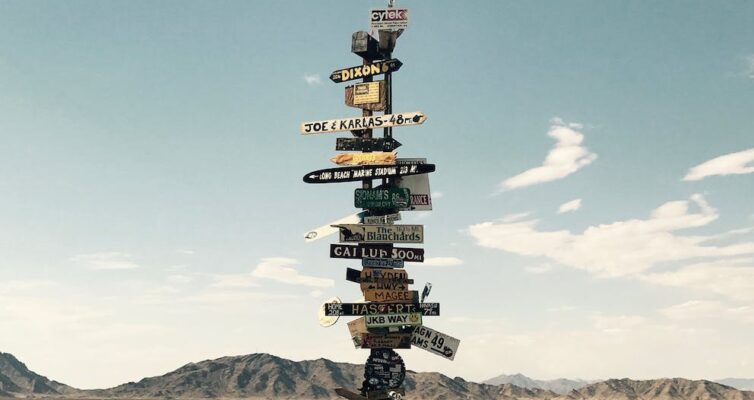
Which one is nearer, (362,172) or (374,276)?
(374,276)

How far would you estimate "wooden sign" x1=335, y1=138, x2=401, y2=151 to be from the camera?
31094 mm

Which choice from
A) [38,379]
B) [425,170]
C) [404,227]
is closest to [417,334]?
[404,227]

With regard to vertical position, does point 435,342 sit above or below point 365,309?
below

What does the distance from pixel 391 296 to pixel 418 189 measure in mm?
4636

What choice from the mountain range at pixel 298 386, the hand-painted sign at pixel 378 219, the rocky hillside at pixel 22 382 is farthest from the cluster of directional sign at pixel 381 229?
the rocky hillside at pixel 22 382

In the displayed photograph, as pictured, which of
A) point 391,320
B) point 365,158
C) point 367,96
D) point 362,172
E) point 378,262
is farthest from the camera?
point 367,96

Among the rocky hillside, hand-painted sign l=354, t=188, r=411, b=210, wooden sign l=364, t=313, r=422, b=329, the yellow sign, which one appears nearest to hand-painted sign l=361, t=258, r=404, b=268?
wooden sign l=364, t=313, r=422, b=329

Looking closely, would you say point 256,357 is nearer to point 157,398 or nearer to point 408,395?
point 157,398

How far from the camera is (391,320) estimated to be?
96.8ft

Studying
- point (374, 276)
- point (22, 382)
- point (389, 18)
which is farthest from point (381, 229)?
point (22, 382)

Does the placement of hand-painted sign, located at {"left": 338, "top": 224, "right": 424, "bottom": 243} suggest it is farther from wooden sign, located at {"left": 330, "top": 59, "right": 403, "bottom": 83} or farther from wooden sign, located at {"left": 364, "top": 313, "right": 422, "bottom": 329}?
wooden sign, located at {"left": 330, "top": 59, "right": 403, "bottom": 83}

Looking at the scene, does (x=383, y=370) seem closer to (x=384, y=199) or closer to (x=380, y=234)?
(x=380, y=234)

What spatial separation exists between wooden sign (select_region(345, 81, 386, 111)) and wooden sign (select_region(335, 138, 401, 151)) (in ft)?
4.80

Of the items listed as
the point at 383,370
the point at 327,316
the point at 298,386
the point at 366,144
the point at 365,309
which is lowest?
the point at 383,370
